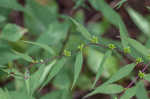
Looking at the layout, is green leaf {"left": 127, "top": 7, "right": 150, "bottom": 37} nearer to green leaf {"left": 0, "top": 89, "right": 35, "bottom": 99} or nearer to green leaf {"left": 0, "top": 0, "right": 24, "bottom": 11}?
green leaf {"left": 0, "top": 0, "right": 24, "bottom": 11}

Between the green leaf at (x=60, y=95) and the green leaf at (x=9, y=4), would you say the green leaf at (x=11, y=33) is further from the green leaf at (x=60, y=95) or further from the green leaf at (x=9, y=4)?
the green leaf at (x=60, y=95)

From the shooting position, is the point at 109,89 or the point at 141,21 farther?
the point at 141,21

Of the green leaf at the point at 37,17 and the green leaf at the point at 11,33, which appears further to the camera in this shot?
the green leaf at the point at 37,17

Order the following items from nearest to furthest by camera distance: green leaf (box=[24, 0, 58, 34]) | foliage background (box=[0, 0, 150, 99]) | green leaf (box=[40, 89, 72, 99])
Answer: green leaf (box=[40, 89, 72, 99]), foliage background (box=[0, 0, 150, 99]), green leaf (box=[24, 0, 58, 34])

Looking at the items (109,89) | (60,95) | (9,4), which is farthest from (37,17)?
(109,89)

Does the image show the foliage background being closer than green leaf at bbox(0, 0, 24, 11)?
Yes

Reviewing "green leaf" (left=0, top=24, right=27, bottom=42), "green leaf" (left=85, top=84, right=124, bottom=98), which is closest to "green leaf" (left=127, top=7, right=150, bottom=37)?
"green leaf" (left=0, top=24, right=27, bottom=42)

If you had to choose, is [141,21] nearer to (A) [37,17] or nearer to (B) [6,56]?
(A) [37,17]

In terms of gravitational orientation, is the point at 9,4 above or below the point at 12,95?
above

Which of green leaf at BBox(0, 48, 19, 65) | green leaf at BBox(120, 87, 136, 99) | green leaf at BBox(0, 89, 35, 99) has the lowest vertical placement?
green leaf at BBox(0, 89, 35, 99)

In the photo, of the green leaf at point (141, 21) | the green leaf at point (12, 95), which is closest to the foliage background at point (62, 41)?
the green leaf at point (141, 21)

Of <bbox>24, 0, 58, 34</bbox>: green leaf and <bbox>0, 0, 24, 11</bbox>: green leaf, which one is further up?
<bbox>0, 0, 24, 11</bbox>: green leaf

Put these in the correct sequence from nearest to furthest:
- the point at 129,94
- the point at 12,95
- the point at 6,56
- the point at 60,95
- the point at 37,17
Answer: the point at 129,94
the point at 12,95
the point at 60,95
the point at 6,56
the point at 37,17
